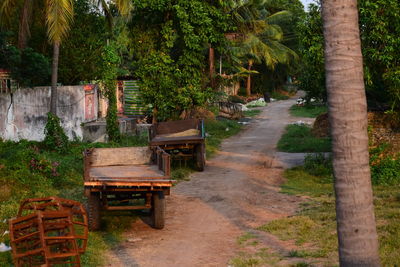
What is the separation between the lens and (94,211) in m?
10.2

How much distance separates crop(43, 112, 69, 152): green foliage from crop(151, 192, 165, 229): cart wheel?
29.4 feet

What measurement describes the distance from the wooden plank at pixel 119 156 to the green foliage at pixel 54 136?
23.6 ft

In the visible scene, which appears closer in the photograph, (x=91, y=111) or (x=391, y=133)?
(x=391, y=133)

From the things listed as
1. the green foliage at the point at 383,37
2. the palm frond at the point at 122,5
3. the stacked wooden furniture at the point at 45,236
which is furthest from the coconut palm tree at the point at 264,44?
the stacked wooden furniture at the point at 45,236

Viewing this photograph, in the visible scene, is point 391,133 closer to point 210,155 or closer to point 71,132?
point 210,155

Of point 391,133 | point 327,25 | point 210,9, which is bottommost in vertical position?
point 391,133

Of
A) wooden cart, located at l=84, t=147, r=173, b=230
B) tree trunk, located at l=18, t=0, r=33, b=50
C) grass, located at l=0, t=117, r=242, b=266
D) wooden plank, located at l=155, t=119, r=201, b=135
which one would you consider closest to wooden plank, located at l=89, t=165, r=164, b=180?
wooden cart, located at l=84, t=147, r=173, b=230

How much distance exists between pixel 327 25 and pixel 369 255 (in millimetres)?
1917

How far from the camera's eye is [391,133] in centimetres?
1684

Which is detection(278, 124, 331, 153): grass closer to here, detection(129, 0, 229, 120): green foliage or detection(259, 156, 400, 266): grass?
detection(129, 0, 229, 120): green foliage

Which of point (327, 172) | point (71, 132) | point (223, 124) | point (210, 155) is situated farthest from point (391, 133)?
point (223, 124)

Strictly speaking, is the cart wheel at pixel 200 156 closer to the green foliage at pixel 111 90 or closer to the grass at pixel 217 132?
the grass at pixel 217 132

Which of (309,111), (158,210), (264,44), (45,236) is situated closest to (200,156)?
(158,210)

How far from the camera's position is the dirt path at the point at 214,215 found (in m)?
8.84
